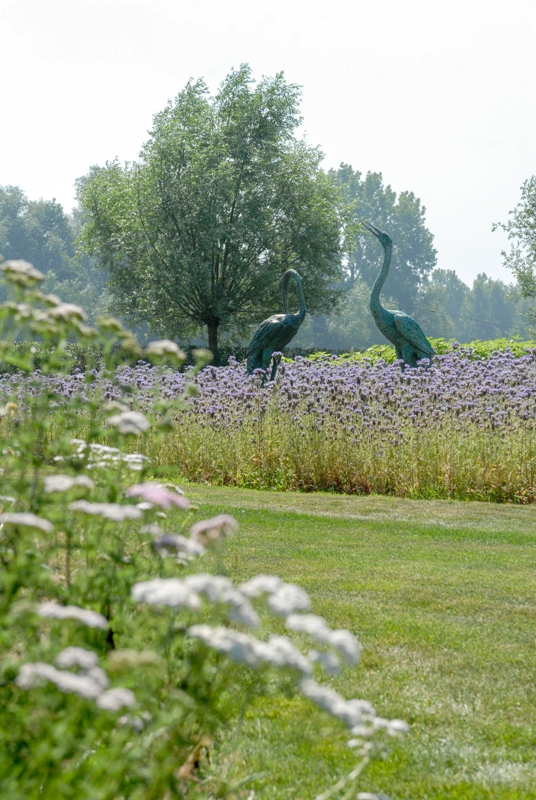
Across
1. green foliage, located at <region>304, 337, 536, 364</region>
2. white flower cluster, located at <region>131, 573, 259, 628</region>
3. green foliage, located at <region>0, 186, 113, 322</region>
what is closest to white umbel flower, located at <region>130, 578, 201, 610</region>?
white flower cluster, located at <region>131, 573, 259, 628</region>

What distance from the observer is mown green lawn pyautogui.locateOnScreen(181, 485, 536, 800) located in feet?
10.1

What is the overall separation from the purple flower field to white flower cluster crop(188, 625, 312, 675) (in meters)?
7.34

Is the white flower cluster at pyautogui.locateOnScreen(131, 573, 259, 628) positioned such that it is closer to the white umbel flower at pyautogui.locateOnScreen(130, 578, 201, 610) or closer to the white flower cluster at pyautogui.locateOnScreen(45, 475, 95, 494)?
the white umbel flower at pyautogui.locateOnScreen(130, 578, 201, 610)

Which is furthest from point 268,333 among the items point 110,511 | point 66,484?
point 110,511

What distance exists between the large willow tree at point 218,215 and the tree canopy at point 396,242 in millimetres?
51914

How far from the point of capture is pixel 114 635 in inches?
108

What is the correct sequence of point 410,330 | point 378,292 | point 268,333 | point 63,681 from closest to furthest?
point 63,681 → point 410,330 → point 268,333 → point 378,292

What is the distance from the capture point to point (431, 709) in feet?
11.9

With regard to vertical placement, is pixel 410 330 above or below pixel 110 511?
above

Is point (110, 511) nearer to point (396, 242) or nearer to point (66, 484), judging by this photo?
point (66, 484)

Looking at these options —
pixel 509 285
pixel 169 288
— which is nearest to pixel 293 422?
pixel 169 288

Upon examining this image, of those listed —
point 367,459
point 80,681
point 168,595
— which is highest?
point 168,595

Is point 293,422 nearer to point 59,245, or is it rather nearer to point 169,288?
point 169,288

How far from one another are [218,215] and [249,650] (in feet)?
86.3
